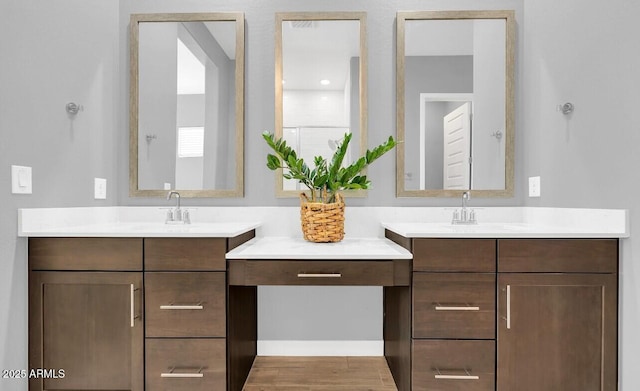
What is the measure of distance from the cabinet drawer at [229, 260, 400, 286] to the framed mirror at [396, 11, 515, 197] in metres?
0.69

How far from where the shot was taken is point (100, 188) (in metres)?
1.97

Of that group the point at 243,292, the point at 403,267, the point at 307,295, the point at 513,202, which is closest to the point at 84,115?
the point at 243,292

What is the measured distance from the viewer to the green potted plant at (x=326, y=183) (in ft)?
5.88

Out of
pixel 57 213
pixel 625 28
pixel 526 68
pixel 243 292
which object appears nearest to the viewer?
pixel 625 28

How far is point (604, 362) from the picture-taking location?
146 centimetres

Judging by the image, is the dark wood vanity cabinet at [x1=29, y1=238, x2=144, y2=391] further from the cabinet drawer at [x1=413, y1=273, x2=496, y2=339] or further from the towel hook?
the towel hook

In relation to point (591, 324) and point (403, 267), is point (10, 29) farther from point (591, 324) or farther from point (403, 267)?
point (591, 324)

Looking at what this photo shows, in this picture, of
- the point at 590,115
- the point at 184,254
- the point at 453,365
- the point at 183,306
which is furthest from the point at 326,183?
the point at 590,115

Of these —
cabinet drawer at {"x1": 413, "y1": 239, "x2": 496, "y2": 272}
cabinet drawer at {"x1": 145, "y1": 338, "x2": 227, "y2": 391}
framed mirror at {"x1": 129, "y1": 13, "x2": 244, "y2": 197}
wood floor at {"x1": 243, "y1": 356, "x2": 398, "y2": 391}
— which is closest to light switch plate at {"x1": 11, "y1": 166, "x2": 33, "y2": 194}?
framed mirror at {"x1": 129, "y1": 13, "x2": 244, "y2": 197}

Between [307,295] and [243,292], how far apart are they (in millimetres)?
458

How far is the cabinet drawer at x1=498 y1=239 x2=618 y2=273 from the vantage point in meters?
1.46

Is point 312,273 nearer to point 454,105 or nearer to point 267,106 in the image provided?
point 267,106

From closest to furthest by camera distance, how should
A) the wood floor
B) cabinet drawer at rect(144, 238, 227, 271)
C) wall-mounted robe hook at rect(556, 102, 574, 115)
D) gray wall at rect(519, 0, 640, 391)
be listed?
gray wall at rect(519, 0, 640, 391)
cabinet drawer at rect(144, 238, 227, 271)
wall-mounted robe hook at rect(556, 102, 574, 115)
the wood floor

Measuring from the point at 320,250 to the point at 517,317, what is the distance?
81 cm
